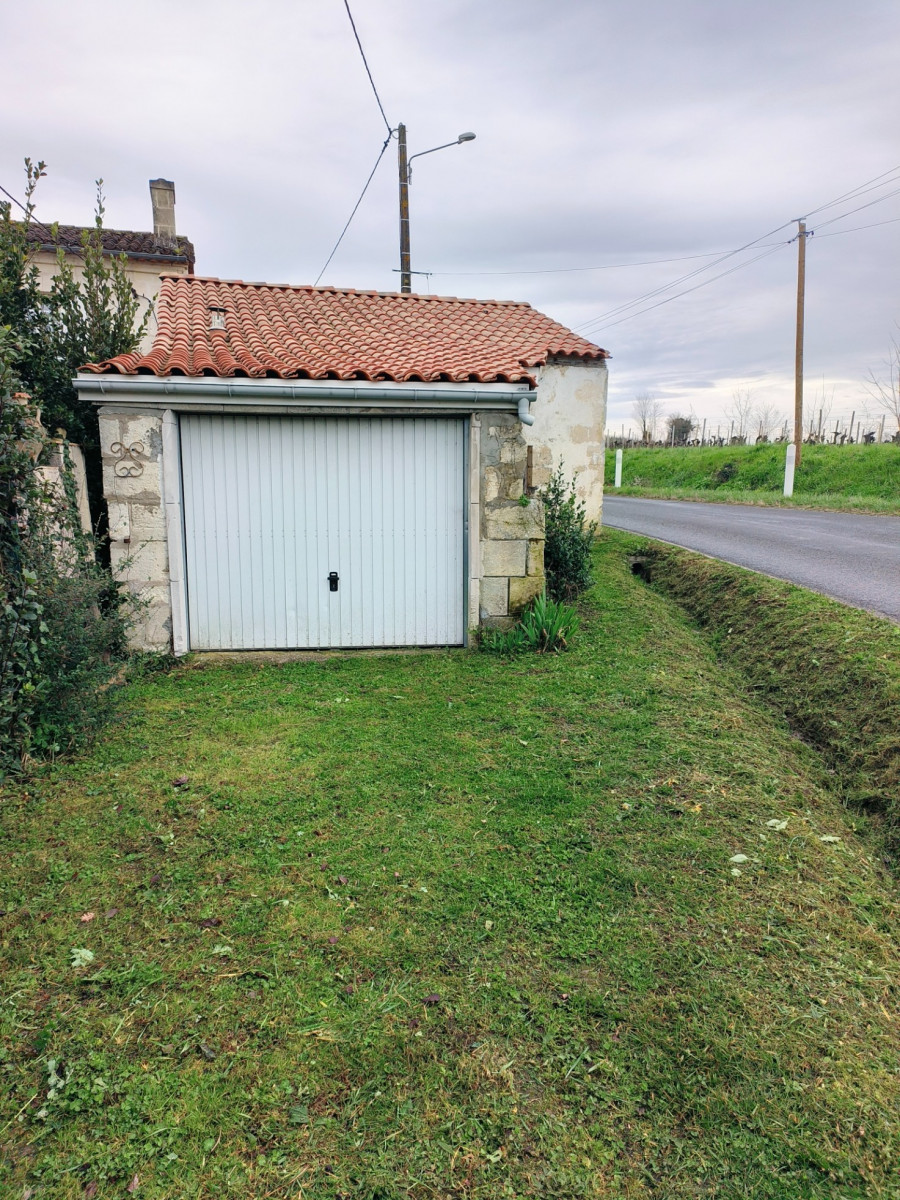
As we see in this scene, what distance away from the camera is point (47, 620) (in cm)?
479

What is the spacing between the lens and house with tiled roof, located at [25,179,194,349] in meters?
17.2

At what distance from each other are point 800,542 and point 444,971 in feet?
34.0

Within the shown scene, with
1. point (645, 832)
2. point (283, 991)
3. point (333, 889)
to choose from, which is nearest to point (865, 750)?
point (645, 832)

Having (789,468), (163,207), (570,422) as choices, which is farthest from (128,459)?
(789,468)

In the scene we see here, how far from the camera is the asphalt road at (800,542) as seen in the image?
27.0ft

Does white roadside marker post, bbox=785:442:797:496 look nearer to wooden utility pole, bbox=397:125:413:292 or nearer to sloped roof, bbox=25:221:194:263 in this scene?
wooden utility pole, bbox=397:125:413:292

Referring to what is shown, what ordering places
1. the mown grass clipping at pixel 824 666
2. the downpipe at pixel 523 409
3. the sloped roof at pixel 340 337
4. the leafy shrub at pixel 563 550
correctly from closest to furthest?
the mown grass clipping at pixel 824 666 → the sloped roof at pixel 340 337 → the downpipe at pixel 523 409 → the leafy shrub at pixel 563 550

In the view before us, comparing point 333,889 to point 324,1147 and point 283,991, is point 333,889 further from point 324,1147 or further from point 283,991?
point 324,1147

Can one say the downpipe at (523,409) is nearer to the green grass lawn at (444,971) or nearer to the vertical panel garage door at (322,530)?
the vertical panel garage door at (322,530)

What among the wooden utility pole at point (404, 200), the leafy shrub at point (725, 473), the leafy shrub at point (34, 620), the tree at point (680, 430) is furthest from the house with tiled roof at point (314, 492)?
the tree at point (680, 430)

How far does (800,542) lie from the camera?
11.4m

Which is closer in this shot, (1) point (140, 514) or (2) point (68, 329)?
(1) point (140, 514)

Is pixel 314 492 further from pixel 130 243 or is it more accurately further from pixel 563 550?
pixel 130 243

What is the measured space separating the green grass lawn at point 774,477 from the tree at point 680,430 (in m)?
7.36
